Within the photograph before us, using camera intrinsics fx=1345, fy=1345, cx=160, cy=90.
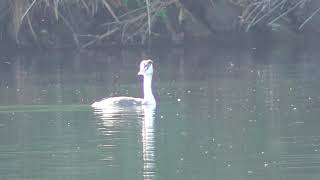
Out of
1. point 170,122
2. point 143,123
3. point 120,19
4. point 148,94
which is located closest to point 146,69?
point 148,94

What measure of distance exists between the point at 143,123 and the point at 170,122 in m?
0.35

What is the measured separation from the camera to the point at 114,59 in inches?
1140

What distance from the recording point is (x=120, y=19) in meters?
32.2

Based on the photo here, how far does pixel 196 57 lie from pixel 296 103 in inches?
425

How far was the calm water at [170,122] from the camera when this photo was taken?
1295 centimetres

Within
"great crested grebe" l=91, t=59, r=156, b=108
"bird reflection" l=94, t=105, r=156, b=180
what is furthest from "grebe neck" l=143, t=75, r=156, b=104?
"bird reflection" l=94, t=105, r=156, b=180

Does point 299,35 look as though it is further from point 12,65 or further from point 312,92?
point 312,92

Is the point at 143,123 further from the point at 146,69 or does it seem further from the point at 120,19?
the point at 120,19

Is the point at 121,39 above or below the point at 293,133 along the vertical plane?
above

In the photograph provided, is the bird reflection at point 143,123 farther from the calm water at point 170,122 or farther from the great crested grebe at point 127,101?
the great crested grebe at point 127,101

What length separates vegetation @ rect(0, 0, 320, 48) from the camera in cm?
3069

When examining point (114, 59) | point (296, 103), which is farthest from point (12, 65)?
point (296, 103)

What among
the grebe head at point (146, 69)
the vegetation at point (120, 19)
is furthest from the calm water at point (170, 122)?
the vegetation at point (120, 19)

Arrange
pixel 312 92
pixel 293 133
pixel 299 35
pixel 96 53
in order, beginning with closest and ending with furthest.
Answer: pixel 293 133 < pixel 312 92 < pixel 96 53 < pixel 299 35
